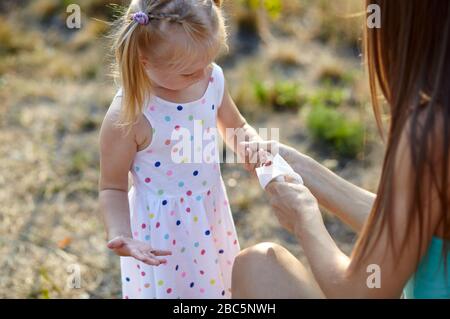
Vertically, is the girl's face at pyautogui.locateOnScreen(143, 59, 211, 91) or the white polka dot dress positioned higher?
the girl's face at pyautogui.locateOnScreen(143, 59, 211, 91)

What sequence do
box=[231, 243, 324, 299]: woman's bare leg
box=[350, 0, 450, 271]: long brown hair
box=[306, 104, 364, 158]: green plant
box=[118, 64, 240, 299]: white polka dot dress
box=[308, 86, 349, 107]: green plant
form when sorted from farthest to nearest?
box=[308, 86, 349, 107]: green plant < box=[306, 104, 364, 158]: green plant < box=[118, 64, 240, 299]: white polka dot dress < box=[231, 243, 324, 299]: woman's bare leg < box=[350, 0, 450, 271]: long brown hair

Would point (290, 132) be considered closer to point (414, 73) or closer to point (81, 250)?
point (81, 250)

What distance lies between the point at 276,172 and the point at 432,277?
42cm

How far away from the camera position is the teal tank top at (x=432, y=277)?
1408 mm

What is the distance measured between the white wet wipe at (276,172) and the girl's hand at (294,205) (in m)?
0.01

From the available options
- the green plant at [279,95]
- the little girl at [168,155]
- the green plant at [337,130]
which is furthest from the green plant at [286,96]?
the little girl at [168,155]

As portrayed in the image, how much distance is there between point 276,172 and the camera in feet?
5.55

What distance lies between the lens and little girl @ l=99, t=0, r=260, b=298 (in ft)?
5.32

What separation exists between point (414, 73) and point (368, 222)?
0.88ft

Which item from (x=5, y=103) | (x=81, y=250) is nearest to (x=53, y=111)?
(x=5, y=103)

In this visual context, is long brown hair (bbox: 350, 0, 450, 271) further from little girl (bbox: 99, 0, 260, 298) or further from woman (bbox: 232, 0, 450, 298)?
little girl (bbox: 99, 0, 260, 298)

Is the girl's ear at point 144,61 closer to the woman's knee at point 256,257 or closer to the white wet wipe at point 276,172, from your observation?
the white wet wipe at point 276,172

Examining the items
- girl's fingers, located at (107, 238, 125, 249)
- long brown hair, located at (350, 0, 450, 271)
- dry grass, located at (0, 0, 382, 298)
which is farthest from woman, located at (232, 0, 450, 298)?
dry grass, located at (0, 0, 382, 298)

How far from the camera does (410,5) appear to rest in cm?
132
